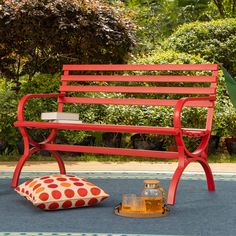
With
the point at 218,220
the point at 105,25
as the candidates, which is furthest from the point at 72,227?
the point at 105,25

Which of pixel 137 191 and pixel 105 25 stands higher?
pixel 105 25

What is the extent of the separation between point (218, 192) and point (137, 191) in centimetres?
60

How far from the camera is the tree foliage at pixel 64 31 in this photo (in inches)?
280

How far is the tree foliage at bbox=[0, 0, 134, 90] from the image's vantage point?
711 cm

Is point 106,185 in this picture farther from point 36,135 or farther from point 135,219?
point 36,135

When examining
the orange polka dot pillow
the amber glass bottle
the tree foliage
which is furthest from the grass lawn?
the amber glass bottle

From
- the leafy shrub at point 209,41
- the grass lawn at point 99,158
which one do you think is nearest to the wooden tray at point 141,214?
the grass lawn at point 99,158

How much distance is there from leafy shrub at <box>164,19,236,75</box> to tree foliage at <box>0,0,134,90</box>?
1.85m

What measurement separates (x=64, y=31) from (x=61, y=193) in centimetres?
388

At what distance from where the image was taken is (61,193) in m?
3.71

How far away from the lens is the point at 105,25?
7336 millimetres

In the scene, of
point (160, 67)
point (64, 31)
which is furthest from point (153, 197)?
point (64, 31)

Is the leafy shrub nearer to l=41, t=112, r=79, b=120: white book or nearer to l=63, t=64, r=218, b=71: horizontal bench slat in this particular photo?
l=63, t=64, r=218, b=71: horizontal bench slat

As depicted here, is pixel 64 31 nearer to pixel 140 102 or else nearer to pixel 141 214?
pixel 140 102
